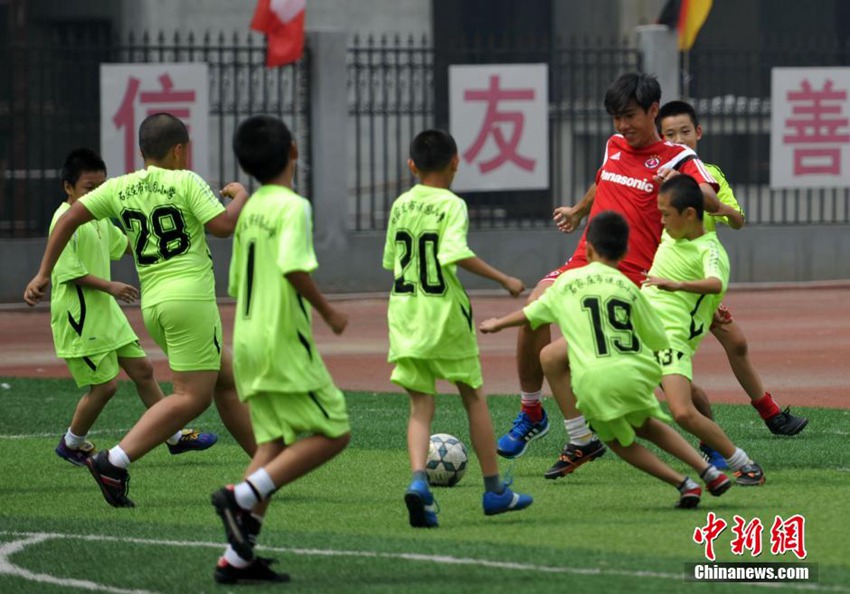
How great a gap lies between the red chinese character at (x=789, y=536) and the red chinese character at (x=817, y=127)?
16.0 m

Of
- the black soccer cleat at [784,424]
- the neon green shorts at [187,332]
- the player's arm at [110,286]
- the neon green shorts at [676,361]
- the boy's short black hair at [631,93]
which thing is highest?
the boy's short black hair at [631,93]

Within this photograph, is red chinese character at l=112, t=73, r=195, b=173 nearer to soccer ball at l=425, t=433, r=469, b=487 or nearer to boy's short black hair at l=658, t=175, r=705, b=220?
soccer ball at l=425, t=433, r=469, b=487

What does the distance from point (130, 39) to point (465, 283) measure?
5070 millimetres

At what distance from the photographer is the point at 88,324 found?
958cm

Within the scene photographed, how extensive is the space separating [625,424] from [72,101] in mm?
14345

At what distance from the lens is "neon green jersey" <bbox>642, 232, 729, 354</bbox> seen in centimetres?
841

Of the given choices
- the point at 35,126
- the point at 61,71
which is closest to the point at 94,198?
the point at 61,71

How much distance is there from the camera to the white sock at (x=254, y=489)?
629 centimetres

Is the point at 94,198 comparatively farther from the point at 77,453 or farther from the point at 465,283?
the point at 465,283

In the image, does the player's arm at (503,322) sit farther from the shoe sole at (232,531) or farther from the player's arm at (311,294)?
the shoe sole at (232,531)

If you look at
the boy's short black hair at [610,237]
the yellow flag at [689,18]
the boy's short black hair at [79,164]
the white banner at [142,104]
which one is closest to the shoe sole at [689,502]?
the boy's short black hair at [610,237]

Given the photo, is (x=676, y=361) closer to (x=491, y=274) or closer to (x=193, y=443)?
(x=491, y=274)

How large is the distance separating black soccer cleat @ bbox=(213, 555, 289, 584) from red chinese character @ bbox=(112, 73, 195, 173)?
14493 millimetres

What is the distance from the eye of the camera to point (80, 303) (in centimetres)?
959
